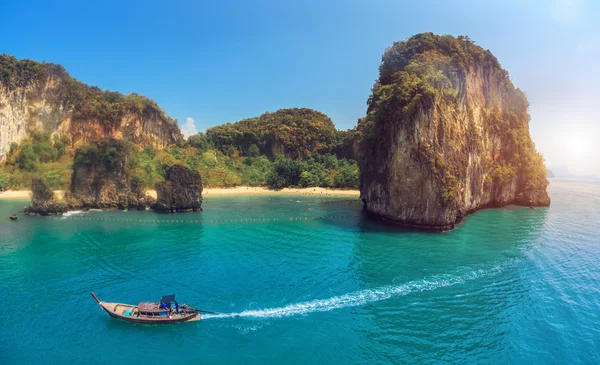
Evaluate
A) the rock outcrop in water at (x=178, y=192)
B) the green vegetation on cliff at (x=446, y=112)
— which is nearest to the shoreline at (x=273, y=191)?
the rock outcrop in water at (x=178, y=192)

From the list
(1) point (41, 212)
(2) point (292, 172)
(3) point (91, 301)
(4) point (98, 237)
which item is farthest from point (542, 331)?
(2) point (292, 172)

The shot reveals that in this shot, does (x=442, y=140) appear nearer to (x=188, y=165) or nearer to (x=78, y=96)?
(x=188, y=165)

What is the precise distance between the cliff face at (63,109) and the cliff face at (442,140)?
65938mm

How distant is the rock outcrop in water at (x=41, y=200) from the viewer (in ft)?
159

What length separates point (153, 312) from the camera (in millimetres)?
19672

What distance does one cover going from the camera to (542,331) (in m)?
19.2

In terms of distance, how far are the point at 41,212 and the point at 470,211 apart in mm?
68886

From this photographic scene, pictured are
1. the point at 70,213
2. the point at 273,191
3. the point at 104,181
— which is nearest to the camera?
the point at 70,213

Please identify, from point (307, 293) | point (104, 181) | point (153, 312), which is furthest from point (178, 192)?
point (307, 293)

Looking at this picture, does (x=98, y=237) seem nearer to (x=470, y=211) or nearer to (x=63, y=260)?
(x=63, y=260)

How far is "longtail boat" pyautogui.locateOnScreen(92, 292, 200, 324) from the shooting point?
1950cm

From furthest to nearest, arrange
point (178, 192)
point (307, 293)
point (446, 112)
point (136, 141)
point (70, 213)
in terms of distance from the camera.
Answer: point (136, 141) < point (178, 192) < point (70, 213) < point (446, 112) < point (307, 293)

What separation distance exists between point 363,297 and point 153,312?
46.5 feet

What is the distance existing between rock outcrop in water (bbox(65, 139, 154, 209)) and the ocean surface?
1213 cm
